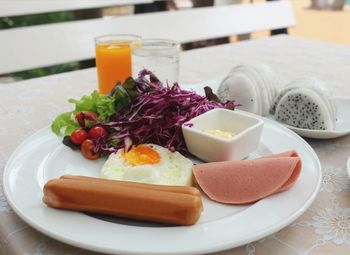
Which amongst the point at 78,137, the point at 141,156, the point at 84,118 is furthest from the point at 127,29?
the point at 141,156

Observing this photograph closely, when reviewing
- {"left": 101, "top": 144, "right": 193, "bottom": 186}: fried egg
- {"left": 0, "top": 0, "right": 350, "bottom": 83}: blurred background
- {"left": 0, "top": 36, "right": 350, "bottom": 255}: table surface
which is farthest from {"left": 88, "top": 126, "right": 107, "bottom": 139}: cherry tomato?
{"left": 0, "top": 0, "right": 350, "bottom": 83}: blurred background

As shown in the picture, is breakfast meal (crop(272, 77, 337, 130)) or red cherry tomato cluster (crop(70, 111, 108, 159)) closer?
red cherry tomato cluster (crop(70, 111, 108, 159))

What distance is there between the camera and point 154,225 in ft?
2.41

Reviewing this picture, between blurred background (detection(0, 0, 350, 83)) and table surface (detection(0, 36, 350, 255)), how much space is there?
1076 mm

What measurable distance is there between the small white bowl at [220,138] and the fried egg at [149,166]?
66 mm

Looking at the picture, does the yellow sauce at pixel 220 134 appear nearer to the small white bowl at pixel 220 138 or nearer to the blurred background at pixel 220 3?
the small white bowl at pixel 220 138

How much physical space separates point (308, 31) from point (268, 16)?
4049mm

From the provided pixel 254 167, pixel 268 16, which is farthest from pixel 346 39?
pixel 254 167

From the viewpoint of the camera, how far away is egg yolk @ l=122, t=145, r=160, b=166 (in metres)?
0.97

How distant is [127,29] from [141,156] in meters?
1.96

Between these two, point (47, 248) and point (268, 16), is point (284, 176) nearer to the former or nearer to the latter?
point (47, 248)

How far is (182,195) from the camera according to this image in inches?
28.0

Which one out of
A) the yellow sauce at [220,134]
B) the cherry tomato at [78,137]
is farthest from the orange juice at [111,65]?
the yellow sauce at [220,134]

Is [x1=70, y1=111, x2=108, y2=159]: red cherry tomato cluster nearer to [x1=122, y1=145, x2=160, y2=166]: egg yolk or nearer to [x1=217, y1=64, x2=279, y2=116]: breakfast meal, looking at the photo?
[x1=122, y1=145, x2=160, y2=166]: egg yolk
